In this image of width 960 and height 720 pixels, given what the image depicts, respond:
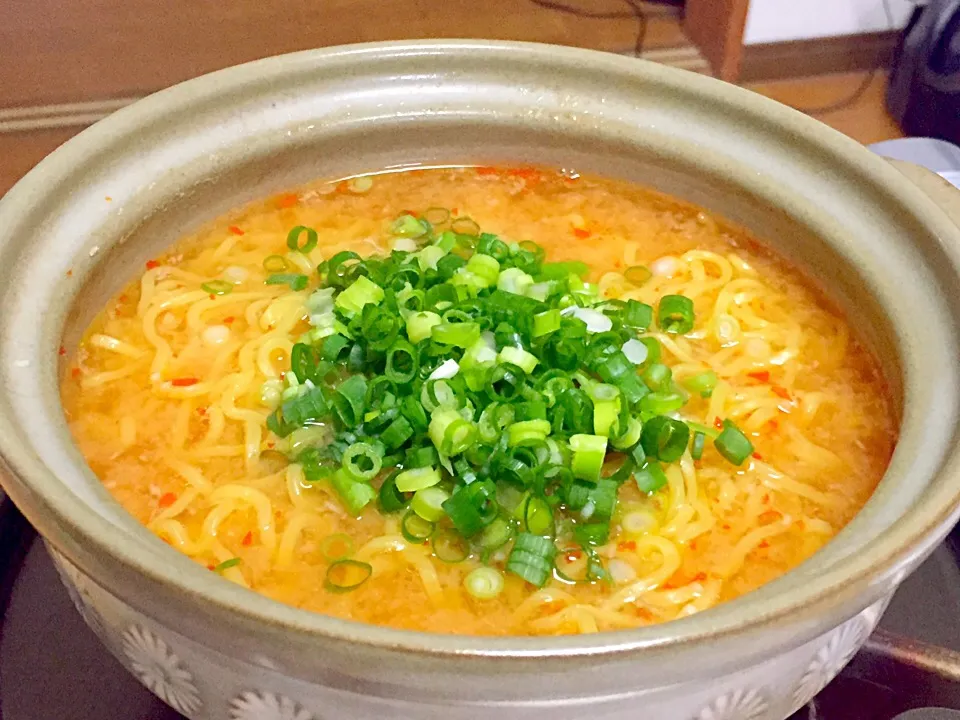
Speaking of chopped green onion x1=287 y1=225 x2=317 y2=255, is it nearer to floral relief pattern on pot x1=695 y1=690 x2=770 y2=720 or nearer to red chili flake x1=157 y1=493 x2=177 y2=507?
red chili flake x1=157 y1=493 x2=177 y2=507

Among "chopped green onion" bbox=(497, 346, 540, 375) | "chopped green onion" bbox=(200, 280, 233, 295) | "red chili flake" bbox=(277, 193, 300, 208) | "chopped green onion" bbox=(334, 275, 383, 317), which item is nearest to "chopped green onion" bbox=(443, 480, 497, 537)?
"chopped green onion" bbox=(497, 346, 540, 375)

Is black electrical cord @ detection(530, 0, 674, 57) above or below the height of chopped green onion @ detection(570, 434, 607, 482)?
below

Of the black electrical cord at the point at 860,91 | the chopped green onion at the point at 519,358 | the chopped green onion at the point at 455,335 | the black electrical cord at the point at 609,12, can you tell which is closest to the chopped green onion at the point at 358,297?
the chopped green onion at the point at 455,335

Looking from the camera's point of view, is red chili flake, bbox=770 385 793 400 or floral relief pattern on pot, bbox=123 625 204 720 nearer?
floral relief pattern on pot, bbox=123 625 204 720

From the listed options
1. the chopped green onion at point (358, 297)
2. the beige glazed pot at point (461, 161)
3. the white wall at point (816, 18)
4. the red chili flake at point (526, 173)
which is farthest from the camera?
the white wall at point (816, 18)

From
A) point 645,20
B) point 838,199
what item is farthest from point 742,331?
point 645,20

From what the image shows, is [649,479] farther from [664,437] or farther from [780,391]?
[780,391]

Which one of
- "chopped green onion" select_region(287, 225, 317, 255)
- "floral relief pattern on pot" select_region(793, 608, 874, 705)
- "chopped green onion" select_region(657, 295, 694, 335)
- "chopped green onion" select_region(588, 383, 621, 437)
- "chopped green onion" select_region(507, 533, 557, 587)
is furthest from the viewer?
"chopped green onion" select_region(287, 225, 317, 255)

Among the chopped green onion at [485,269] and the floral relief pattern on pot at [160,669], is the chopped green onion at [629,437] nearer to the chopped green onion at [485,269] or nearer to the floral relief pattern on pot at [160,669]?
the chopped green onion at [485,269]
